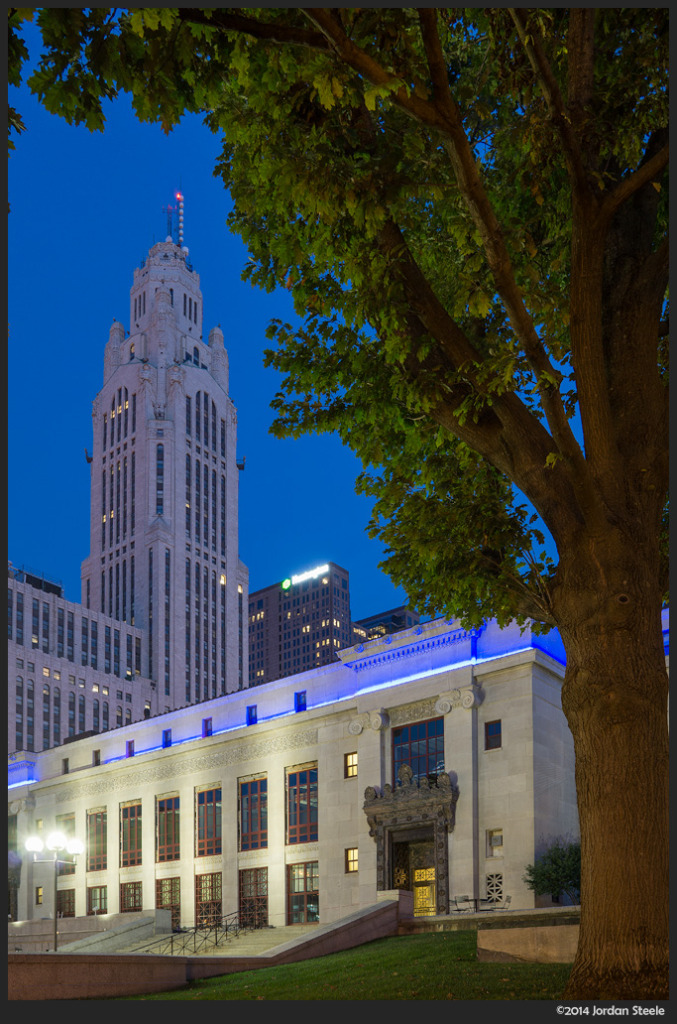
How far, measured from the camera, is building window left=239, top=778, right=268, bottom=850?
4603 centimetres

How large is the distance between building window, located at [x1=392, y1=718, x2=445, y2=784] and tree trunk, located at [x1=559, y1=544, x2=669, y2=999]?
2893 centimetres

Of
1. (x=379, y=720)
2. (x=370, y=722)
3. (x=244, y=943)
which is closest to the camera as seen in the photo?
(x=244, y=943)

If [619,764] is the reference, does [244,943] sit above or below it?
below

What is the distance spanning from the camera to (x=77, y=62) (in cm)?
1001

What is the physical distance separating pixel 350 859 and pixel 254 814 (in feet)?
22.8

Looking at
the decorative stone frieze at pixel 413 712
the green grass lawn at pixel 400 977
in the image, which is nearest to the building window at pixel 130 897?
the decorative stone frieze at pixel 413 712

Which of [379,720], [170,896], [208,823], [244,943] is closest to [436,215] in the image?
[379,720]

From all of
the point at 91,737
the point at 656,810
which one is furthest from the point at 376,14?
the point at 91,737

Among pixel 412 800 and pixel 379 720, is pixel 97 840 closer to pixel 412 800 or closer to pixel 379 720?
pixel 379 720

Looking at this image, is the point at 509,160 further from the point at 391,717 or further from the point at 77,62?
the point at 391,717

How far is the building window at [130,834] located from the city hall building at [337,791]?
10cm

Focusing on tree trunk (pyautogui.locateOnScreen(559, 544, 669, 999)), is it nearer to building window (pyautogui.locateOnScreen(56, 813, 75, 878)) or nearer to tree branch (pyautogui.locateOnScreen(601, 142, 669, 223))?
tree branch (pyautogui.locateOnScreen(601, 142, 669, 223))

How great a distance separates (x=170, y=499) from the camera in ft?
448

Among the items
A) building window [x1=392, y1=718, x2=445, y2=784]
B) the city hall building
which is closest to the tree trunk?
the city hall building
